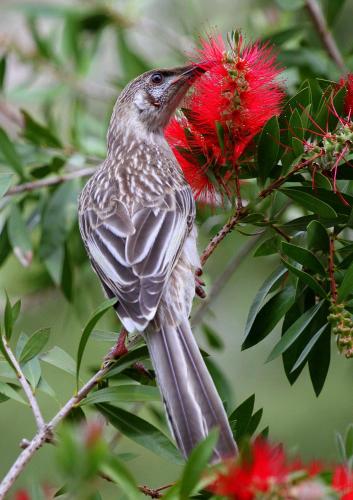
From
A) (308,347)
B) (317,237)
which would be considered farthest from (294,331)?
(317,237)

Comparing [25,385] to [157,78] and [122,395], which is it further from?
[157,78]

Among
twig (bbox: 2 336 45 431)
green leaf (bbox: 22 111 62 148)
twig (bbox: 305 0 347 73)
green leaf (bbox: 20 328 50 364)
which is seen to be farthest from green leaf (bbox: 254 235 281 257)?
green leaf (bbox: 22 111 62 148)

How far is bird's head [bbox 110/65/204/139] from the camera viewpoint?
4430mm

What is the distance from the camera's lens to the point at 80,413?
278cm

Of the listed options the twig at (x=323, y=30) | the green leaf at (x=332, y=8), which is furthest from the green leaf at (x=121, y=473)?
the green leaf at (x=332, y=8)

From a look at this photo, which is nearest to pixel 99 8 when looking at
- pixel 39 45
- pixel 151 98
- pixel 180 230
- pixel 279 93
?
pixel 39 45

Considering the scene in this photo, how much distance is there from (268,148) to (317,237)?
36 cm

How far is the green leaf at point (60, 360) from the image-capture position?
2975 mm

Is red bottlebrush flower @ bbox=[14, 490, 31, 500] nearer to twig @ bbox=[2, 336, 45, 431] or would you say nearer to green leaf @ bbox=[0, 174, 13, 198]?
twig @ bbox=[2, 336, 45, 431]

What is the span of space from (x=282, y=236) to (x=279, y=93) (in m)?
0.51

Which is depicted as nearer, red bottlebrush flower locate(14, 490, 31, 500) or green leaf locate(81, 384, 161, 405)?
red bottlebrush flower locate(14, 490, 31, 500)

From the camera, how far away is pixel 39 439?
246 centimetres

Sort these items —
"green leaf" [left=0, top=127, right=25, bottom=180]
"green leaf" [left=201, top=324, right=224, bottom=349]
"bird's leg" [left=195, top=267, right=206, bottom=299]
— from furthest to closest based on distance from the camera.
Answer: "green leaf" [left=201, top=324, right=224, bottom=349]
"green leaf" [left=0, top=127, right=25, bottom=180]
"bird's leg" [left=195, top=267, right=206, bottom=299]

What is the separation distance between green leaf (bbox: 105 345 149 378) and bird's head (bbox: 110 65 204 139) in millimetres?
1798
